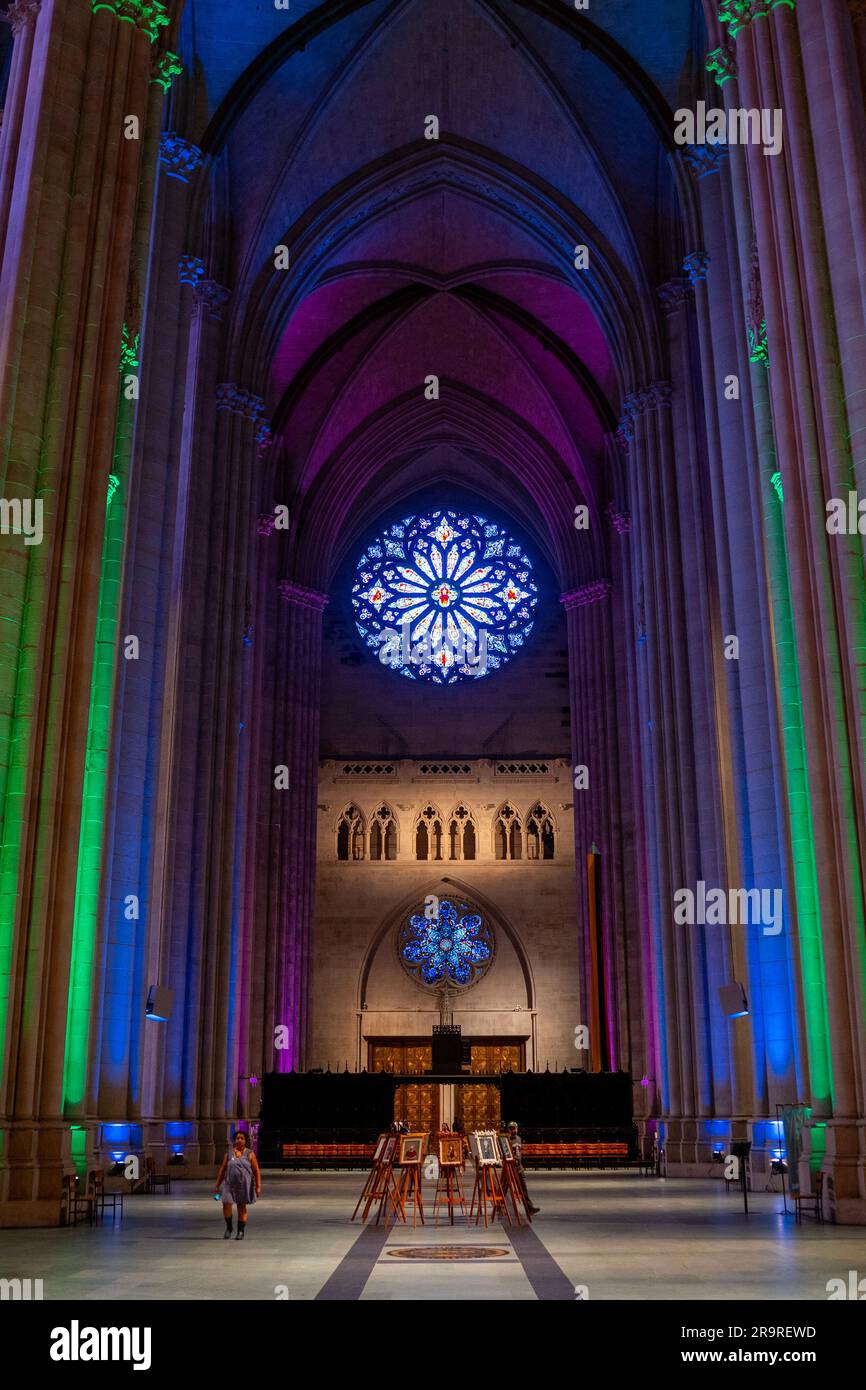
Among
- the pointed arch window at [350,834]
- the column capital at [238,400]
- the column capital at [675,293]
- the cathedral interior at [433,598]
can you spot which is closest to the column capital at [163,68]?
the cathedral interior at [433,598]

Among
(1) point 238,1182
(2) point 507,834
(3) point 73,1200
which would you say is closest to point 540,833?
(2) point 507,834

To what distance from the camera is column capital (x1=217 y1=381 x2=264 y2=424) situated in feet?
80.4

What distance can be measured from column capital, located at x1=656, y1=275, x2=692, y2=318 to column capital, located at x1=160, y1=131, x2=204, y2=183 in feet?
30.7

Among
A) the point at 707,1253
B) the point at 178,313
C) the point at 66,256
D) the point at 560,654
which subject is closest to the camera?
the point at 707,1253

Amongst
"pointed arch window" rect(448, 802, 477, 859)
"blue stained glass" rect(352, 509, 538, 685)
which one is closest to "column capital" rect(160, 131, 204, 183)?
"blue stained glass" rect(352, 509, 538, 685)

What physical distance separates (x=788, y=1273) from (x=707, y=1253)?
1.52 metres

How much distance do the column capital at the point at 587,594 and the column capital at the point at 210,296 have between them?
13.9 m

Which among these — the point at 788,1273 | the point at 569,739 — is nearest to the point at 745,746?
the point at 788,1273

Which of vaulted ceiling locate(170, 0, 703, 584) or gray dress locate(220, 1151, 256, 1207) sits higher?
vaulted ceiling locate(170, 0, 703, 584)

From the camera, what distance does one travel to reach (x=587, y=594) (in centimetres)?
3459

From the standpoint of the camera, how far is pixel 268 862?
32.5 m

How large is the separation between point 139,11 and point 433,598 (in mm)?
25810

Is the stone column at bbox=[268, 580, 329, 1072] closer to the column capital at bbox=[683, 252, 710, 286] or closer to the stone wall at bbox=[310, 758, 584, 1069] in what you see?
the stone wall at bbox=[310, 758, 584, 1069]
